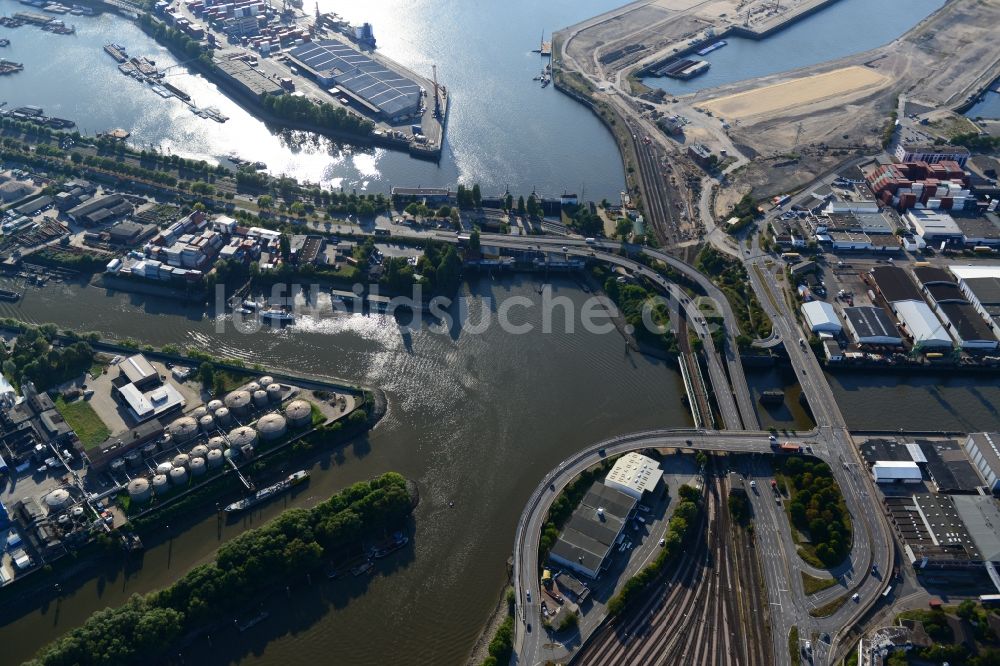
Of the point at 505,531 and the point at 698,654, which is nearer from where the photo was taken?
the point at 698,654

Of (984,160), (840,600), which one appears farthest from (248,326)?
(984,160)

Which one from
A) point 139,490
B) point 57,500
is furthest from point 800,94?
point 57,500

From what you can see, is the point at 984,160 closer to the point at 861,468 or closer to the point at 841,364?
the point at 841,364

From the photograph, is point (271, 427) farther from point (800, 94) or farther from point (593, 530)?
point (800, 94)

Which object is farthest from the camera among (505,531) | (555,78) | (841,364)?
(555,78)

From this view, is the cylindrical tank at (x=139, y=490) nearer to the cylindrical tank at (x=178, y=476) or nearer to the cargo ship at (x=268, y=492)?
the cylindrical tank at (x=178, y=476)

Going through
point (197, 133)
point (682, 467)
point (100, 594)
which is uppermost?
point (197, 133)

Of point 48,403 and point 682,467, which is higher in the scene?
point 48,403
